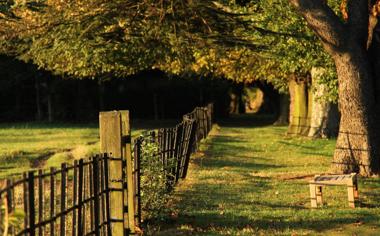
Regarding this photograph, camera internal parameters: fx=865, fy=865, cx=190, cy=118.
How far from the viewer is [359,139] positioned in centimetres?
2128

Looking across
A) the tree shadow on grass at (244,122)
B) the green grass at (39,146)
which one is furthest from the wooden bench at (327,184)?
the tree shadow on grass at (244,122)

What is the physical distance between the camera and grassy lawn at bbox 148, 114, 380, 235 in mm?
13316

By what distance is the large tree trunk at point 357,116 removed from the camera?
21.0 m

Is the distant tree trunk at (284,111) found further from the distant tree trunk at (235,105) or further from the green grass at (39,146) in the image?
the distant tree trunk at (235,105)

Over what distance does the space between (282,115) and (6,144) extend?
25.7m

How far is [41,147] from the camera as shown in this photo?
111 feet

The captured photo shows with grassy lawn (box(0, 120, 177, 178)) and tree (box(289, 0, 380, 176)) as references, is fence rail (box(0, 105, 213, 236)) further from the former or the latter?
grassy lawn (box(0, 120, 177, 178))

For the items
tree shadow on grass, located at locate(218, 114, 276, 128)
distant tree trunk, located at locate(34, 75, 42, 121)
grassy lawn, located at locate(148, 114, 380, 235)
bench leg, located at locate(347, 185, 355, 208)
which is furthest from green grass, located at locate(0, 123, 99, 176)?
tree shadow on grass, located at locate(218, 114, 276, 128)

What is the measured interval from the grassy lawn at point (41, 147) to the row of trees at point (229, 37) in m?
3.45

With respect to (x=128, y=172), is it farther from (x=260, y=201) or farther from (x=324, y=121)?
(x=324, y=121)

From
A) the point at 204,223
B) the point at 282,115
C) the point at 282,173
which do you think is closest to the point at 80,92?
the point at 282,115

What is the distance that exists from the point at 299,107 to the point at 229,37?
638 inches

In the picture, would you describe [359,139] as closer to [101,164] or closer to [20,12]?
[101,164]

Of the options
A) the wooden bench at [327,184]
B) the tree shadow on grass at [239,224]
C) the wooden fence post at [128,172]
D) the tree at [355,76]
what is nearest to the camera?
the wooden fence post at [128,172]
